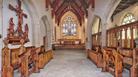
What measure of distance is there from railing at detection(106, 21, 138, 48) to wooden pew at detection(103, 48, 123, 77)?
3.46 feet

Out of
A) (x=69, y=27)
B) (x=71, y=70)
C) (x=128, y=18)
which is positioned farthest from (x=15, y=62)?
(x=69, y=27)

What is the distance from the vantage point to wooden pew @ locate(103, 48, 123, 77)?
5.22m

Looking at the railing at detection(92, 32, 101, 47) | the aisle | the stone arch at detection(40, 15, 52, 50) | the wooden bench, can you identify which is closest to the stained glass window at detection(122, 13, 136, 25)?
the railing at detection(92, 32, 101, 47)

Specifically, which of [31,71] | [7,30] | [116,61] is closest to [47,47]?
[7,30]

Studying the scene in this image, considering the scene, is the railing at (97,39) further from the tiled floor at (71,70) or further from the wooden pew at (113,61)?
the wooden pew at (113,61)

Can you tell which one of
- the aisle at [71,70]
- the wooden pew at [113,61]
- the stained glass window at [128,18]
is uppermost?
the stained glass window at [128,18]

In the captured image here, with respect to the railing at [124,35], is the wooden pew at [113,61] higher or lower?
lower

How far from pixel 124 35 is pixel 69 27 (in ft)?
61.9

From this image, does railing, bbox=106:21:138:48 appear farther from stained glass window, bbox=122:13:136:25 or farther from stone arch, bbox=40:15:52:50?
stone arch, bbox=40:15:52:50

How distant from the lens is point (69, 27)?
86.3 feet

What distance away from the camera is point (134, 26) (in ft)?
20.9

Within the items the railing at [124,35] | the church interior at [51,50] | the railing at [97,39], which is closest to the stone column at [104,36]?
the church interior at [51,50]

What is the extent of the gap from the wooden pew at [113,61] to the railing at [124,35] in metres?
1.05

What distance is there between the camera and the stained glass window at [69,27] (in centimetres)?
2634
